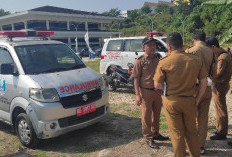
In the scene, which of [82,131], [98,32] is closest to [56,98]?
[82,131]

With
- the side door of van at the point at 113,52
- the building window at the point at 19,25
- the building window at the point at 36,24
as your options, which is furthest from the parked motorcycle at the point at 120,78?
the building window at the point at 19,25

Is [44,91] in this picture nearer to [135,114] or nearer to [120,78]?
[135,114]

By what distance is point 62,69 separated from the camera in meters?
5.29

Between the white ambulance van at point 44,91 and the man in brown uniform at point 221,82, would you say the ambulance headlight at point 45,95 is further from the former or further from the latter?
the man in brown uniform at point 221,82

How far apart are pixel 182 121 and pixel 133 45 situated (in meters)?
7.45

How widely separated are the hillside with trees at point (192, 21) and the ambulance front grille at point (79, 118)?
2547mm

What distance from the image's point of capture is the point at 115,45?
11.2 meters

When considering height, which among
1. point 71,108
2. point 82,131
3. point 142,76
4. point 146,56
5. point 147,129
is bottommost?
point 82,131

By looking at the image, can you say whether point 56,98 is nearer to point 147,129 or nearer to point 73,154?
point 73,154

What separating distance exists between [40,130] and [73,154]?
0.71 metres

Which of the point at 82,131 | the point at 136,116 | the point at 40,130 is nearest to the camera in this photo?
the point at 40,130

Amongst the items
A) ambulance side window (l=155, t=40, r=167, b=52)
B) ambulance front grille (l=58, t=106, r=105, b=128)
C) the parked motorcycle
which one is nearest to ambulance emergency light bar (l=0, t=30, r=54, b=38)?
ambulance front grille (l=58, t=106, r=105, b=128)

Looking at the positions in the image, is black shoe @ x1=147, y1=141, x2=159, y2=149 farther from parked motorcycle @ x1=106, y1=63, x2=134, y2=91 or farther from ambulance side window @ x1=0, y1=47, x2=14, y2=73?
parked motorcycle @ x1=106, y1=63, x2=134, y2=91

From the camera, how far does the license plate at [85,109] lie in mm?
4719
